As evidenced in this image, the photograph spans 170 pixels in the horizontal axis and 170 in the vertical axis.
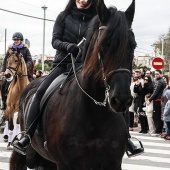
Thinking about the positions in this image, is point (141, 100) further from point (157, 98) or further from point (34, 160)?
point (34, 160)

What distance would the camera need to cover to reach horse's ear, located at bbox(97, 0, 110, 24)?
11.7 feet

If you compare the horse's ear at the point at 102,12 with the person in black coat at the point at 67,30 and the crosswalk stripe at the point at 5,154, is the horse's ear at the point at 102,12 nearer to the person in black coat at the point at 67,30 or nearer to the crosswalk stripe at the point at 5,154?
the person in black coat at the point at 67,30

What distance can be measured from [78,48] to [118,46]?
1.17 meters

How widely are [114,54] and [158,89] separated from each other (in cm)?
1001

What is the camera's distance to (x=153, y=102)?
539 inches

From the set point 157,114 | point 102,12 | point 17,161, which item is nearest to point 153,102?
point 157,114

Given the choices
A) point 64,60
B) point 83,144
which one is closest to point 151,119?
point 64,60

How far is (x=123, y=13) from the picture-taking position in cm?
374

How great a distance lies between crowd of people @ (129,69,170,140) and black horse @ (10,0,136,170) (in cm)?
851

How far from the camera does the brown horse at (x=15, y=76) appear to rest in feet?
33.4

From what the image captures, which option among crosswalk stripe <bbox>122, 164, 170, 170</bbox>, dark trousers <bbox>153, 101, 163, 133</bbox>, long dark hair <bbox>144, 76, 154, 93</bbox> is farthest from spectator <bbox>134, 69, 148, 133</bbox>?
crosswalk stripe <bbox>122, 164, 170, 170</bbox>

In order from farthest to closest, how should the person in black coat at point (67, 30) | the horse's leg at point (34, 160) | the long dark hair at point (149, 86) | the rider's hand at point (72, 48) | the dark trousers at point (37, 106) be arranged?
the long dark hair at point (149, 86), the horse's leg at point (34, 160), the dark trousers at point (37, 106), the person in black coat at point (67, 30), the rider's hand at point (72, 48)

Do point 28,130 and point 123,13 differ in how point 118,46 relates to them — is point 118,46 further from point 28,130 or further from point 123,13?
point 28,130

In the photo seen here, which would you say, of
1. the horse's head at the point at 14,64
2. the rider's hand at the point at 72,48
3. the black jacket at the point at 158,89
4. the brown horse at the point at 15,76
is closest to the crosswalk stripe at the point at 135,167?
the brown horse at the point at 15,76
